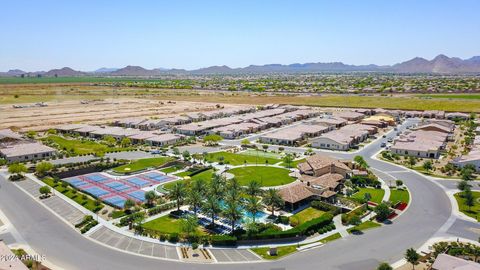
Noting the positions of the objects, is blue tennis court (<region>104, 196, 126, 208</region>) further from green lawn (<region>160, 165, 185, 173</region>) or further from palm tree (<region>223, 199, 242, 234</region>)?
palm tree (<region>223, 199, 242, 234</region>)

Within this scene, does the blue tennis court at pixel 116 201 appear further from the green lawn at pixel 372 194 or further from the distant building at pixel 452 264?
the distant building at pixel 452 264

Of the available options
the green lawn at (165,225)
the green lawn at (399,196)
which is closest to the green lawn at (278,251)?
the green lawn at (165,225)

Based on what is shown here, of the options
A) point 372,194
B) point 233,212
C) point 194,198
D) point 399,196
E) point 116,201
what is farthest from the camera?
point 372,194

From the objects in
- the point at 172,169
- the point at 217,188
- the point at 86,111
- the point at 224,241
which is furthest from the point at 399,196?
the point at 86,111

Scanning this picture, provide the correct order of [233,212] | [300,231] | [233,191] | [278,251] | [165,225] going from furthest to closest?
[165,225]
[233,191]
[233,212]
[300,231]
[278,251]

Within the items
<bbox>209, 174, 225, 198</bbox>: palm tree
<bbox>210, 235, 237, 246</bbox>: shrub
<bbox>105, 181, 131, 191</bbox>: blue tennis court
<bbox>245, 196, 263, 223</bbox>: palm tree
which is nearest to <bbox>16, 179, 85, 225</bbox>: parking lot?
<bbox>105, 181, 131, 191</bbox>: blue tennis court

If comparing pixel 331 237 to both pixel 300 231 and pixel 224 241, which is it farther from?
pixel 224 241

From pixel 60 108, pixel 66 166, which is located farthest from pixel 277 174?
pixel 60 108
